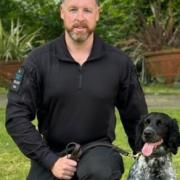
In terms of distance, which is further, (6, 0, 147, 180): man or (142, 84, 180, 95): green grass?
(142, 84, 180, 95): green grass

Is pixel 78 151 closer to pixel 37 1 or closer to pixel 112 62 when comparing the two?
pixel 112 62

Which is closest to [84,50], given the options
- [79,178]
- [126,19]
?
[79,178]

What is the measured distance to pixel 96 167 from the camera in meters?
4.59

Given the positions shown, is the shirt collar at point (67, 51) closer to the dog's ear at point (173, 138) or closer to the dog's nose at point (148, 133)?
the dog's nose at point (148, 133)

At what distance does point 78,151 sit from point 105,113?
1.28 ft

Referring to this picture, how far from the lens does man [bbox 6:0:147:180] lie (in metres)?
4.66

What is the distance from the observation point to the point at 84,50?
16.0 feet

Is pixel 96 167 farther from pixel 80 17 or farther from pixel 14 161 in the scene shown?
pixel 14 161

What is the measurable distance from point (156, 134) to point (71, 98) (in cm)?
77

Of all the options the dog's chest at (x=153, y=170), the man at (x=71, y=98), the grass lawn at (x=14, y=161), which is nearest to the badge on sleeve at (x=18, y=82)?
the man at (x=71, y=98)

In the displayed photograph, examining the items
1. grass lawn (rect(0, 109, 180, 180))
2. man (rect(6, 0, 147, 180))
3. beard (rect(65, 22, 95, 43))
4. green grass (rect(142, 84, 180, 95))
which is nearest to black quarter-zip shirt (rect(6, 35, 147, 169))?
man (rect(6, 0, 147, 180))

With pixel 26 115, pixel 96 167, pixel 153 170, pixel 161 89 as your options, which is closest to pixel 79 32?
pixel 26 115

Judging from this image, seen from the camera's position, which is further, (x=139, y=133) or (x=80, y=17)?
(x=139, y=133)

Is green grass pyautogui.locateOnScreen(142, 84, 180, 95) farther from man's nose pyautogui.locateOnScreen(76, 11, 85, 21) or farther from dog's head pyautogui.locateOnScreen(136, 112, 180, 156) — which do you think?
man's nose pyautogui.locateOnScreen(76, 11, 85, 21)
